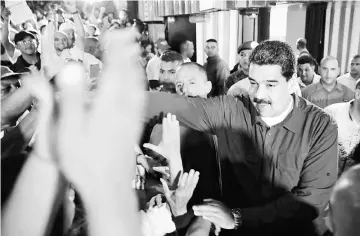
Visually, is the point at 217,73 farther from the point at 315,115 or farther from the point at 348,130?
the point at 315,115

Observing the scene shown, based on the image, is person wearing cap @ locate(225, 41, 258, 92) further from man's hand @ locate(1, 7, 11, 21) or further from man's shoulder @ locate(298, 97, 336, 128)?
man's hand @ locate(1, 7, 11, 21)

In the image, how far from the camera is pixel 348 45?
4.73m

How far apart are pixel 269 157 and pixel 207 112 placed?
30 centimetres

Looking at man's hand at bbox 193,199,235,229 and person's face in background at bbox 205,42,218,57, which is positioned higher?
person's face in background at bbox 205,42,218,57

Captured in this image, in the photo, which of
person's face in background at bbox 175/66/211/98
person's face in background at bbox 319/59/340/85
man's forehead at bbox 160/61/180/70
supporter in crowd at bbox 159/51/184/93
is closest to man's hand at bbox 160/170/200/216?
person's face in background at bbox 175/66/211/98

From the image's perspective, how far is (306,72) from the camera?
3.46m

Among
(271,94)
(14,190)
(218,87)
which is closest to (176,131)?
(271,94)

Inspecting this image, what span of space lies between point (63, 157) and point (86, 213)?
0.18m

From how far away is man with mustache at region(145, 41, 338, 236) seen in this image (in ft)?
4.19

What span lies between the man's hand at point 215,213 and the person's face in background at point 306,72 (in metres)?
2.57

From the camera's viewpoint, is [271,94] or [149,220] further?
[271,94]

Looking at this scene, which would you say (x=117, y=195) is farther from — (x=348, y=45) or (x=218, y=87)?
(x=348, y=45)

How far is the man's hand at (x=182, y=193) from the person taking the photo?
3.97 ft

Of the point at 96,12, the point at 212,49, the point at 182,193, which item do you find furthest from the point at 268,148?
the point at 96,12
